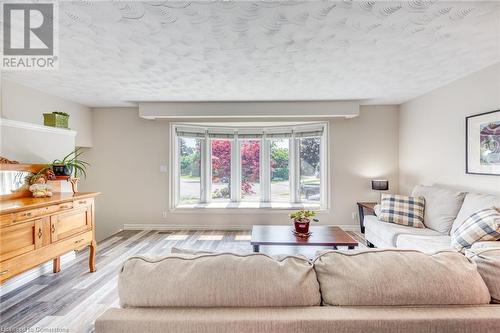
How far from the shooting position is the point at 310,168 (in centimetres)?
514

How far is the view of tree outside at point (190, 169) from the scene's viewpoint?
16.9ft

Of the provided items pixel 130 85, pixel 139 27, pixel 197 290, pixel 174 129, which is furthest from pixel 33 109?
pixel 197 290

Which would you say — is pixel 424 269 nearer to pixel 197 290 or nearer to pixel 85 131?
pixel 197 290

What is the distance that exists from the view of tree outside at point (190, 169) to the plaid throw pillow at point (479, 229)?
4198mm

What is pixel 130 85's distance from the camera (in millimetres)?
3479

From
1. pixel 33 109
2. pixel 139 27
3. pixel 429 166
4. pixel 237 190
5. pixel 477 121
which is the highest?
pixel 139 27

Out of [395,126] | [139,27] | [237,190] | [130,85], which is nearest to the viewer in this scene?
[139,27]

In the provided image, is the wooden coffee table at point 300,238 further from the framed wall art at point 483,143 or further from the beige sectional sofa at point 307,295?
the beige sectional sofa at point 307,295

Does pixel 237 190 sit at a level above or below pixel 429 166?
below

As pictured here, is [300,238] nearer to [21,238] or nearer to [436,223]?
[436,223]

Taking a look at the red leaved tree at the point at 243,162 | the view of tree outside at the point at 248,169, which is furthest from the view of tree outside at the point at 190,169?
the red leaved tree at the point at 243,162

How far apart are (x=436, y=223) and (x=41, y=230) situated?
4.26 meters

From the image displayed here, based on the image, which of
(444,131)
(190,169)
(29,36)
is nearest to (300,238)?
→ (444,131)

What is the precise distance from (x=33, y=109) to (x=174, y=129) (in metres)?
2.11
